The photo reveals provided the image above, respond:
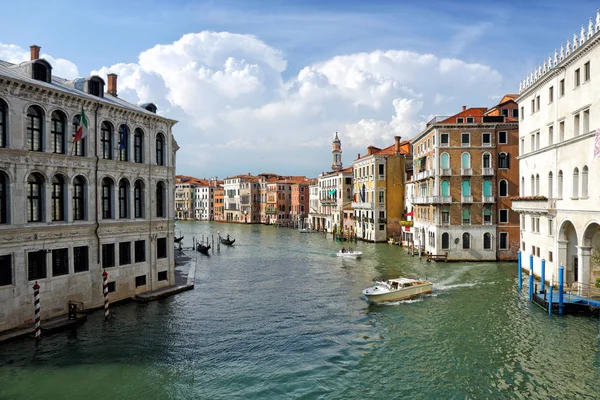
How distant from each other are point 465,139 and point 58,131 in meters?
27.6

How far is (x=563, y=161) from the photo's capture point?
22.1 meters

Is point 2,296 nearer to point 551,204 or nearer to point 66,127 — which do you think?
point 66,127

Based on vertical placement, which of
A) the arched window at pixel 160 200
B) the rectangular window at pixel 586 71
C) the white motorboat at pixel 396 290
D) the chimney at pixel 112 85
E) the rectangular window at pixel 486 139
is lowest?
the white motorboat at pixel 396 290

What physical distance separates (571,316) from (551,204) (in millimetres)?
6458

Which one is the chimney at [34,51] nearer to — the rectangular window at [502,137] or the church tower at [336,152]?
the rectangular window at [502,137]

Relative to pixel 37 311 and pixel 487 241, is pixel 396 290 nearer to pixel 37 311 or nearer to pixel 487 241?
pixel 37 311

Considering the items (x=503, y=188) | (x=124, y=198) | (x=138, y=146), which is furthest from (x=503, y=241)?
(x=124, y=198)

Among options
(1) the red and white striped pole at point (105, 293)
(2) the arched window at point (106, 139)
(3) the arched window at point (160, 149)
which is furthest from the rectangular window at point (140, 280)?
(2) the arched window at point (106, 139)

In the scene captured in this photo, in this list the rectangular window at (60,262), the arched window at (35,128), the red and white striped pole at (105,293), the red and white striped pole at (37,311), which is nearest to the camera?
the red and white striped pole at (37,311)

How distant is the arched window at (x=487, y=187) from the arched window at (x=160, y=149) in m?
23.5

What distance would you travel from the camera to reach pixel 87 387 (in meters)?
12.3

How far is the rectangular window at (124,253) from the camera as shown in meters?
20.2

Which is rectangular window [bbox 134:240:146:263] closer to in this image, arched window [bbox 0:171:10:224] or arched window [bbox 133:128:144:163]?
arched window [bbox 133:128:144:163]

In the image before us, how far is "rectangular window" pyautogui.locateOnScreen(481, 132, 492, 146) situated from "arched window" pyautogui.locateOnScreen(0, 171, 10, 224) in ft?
99.0
